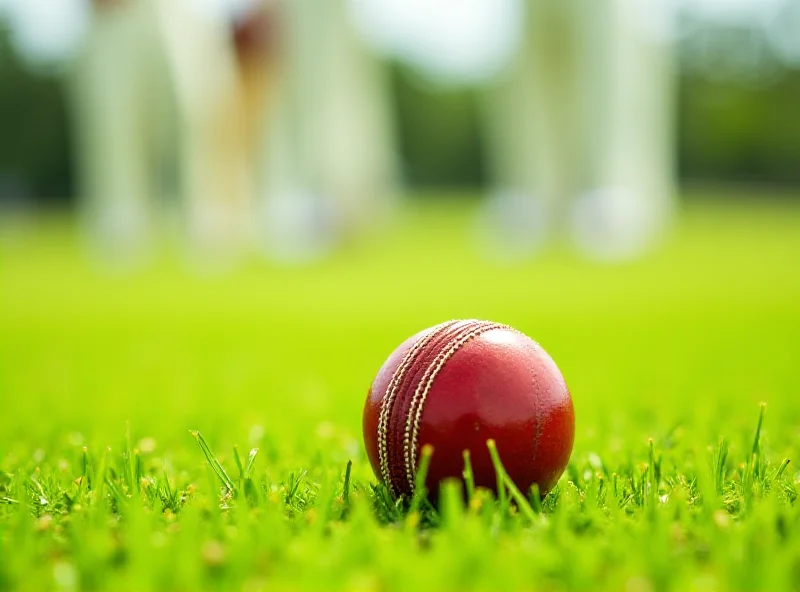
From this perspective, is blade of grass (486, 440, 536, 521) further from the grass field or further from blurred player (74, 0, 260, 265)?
blurred player (74, 0, 260, 265)

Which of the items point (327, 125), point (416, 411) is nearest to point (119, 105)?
point (327, 125)

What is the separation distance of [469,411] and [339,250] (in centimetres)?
1249

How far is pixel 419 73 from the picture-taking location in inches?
1785

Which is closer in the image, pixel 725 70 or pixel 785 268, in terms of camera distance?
pixel 785 268

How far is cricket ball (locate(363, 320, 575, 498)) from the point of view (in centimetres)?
185

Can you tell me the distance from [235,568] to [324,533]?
0.32 m

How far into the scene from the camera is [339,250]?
1426cm

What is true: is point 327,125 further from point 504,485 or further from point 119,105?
point 504,485

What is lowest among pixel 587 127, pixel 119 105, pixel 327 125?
pixel 587 127

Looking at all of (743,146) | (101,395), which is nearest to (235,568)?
(101,395)

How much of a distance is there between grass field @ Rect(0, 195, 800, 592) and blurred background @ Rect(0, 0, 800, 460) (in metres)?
0.04

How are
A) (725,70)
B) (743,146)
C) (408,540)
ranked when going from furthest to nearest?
1. (725,70)
2. (743,146)
3. (408,540)

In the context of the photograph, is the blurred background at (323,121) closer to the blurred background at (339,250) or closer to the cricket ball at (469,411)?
the blurred background at (339,250)

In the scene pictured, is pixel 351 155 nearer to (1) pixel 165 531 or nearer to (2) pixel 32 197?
(1) pixel 165 531
